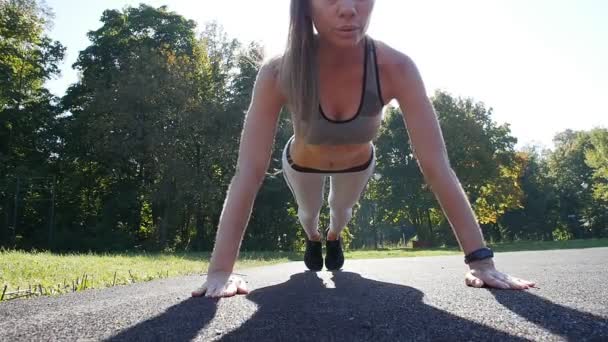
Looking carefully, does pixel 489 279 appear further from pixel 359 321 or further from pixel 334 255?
pixel 334 255

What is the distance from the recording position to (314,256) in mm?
4184

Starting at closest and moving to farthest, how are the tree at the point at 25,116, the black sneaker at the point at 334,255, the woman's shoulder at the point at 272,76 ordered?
the woman's shoulder at the point at 272,76, the black sneaker at the point at 334,255, the tree at the point at 25,116

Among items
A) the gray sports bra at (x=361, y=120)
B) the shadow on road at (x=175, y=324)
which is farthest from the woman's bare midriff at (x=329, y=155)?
the shadow on road at (x=175, y=324)

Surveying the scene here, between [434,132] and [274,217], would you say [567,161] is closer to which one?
[274,217]

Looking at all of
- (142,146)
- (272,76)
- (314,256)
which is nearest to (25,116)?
(142,146)

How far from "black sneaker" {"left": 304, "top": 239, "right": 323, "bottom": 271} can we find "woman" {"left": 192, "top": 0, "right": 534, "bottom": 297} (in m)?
1.85

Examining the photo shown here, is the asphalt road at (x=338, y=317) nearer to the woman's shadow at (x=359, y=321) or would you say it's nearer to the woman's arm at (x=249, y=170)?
the woman's shadow at (x=359, y=321)

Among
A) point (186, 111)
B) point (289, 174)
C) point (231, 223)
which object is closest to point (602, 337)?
point (231, 223)

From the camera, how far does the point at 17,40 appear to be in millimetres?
19656

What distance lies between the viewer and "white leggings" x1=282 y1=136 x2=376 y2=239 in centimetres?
330

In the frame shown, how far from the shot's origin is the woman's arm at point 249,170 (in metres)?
2.11

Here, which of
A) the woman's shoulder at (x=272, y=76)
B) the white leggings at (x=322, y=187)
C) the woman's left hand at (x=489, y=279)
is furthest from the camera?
the white leggings at (x=322, y=187)

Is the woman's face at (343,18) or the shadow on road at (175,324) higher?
the woman's face at (343,18)

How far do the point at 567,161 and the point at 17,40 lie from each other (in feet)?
152
